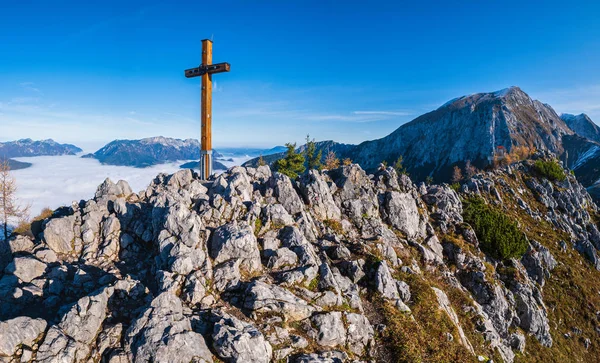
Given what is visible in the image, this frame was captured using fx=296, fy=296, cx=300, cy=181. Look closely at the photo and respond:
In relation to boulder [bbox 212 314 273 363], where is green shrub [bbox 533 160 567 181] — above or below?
above

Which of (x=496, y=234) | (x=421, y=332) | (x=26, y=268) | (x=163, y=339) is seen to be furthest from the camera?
(x=496, y=234)

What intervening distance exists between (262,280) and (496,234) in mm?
34241

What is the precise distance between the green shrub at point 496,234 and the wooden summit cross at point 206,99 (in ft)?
113

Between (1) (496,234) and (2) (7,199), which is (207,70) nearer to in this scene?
(2) (7,199)

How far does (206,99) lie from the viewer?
27000 mm

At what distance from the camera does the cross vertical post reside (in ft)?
86.5

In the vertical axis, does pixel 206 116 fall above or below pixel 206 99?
below

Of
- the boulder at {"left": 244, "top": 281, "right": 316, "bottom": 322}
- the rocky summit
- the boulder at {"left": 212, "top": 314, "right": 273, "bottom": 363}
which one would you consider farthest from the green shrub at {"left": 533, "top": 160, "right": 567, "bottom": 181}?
the boulder at {"left": 212, "top": 314, "right": 273, "bottom": 363}

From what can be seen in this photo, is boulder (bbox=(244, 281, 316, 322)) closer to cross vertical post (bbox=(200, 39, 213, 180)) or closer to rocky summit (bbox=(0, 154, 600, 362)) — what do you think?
rocky summit (bbox=(0, 154, 600, 362))

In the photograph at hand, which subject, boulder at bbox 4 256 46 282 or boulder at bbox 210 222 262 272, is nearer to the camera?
boulder at bbox 4 256 46 282

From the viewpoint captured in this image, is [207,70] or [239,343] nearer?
[239,343]

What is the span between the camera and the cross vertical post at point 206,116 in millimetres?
26359

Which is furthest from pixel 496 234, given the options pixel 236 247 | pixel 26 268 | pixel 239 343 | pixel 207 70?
pixel 26 268

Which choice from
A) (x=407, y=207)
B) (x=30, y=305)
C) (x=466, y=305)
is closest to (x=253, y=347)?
(x=30, y=305)
